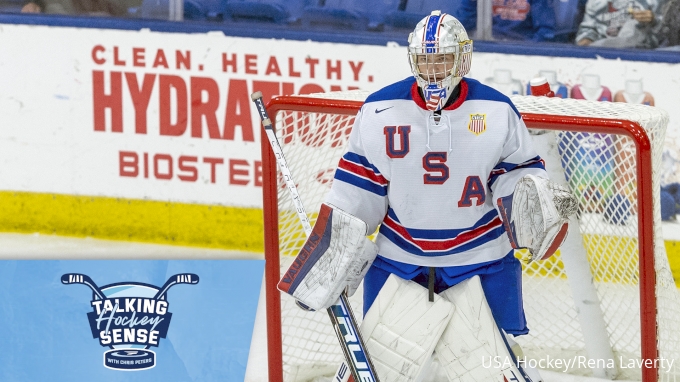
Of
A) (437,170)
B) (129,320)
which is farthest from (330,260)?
(129,320)

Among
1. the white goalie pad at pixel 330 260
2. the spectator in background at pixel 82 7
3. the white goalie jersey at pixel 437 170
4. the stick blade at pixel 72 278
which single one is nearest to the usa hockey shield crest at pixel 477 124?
the white goalie jersey at pixel 437 170

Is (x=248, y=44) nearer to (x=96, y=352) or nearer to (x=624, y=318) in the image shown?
(x=96, y=352)

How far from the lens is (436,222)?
2.41m

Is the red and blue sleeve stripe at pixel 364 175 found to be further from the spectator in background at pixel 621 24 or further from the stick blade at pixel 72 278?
the spectator in background at pixel 621 24

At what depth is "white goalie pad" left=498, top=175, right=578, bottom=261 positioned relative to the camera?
2227 millimetres

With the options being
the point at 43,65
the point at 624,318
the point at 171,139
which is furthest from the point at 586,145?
the point at 43,65

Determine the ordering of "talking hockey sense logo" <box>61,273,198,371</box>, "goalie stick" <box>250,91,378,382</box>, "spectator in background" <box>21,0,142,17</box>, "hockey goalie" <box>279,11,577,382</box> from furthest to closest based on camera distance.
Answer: "spectator in background" <box>21,0,142,17</box> → "talking hockey sense logo" <box>61,273,198,371</box> → "goalie stick" <box>250,91,378,382</box> → "hockey goalie" <box>279,11,577,382</box>

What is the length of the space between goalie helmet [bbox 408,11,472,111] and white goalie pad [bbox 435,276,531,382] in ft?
1.42

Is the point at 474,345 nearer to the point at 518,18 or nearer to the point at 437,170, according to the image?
the point at 437,170

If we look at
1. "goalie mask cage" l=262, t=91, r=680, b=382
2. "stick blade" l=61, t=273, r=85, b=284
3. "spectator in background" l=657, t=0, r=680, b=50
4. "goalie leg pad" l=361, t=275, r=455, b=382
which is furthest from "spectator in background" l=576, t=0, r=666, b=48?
"stick blade" l=61, t=273, r=85, b=284

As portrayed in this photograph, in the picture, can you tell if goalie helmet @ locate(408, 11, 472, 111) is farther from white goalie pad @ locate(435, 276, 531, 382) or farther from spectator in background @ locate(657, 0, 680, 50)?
spectator in background @ locate(657, 0, 680, 50)

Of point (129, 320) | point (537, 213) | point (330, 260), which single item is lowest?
point (129, 320)

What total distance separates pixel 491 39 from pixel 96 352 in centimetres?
183

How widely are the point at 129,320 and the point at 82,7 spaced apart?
5.40 ft
